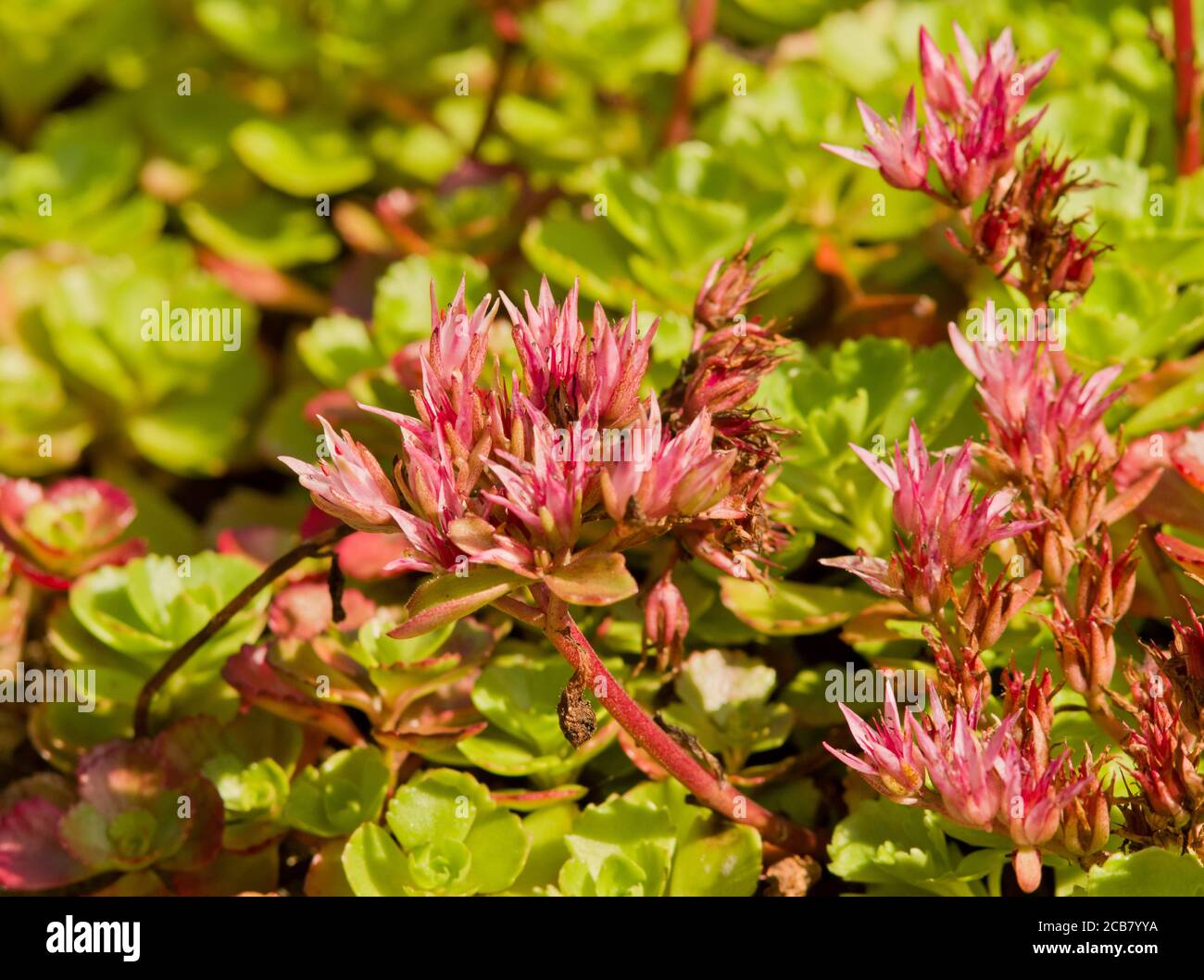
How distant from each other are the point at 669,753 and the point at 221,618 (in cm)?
49

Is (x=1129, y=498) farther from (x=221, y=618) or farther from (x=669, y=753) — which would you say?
(x=221, y=618)

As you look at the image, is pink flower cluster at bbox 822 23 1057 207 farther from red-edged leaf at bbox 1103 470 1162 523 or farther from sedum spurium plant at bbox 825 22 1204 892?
red-edged leaf at bbox 1103 470 1162 523

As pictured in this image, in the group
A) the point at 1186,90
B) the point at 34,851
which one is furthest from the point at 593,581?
the point at 1186,90

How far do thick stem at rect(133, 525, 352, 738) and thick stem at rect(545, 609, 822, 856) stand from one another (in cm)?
29

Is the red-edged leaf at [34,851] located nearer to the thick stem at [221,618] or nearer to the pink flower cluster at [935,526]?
the thick stem at [221,618]

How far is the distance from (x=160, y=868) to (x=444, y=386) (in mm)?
650

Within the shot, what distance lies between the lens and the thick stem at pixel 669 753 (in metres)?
1.06

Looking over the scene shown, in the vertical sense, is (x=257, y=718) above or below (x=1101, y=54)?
below

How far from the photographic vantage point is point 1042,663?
131 centimetres

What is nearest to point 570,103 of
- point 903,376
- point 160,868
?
point 903,376

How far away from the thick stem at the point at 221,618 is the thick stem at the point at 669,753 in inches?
11.3

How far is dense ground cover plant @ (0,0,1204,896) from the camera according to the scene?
106 centimetres

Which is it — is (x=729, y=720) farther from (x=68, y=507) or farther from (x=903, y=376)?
(x=68, y=507)

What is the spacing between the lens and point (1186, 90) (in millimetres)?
1648
